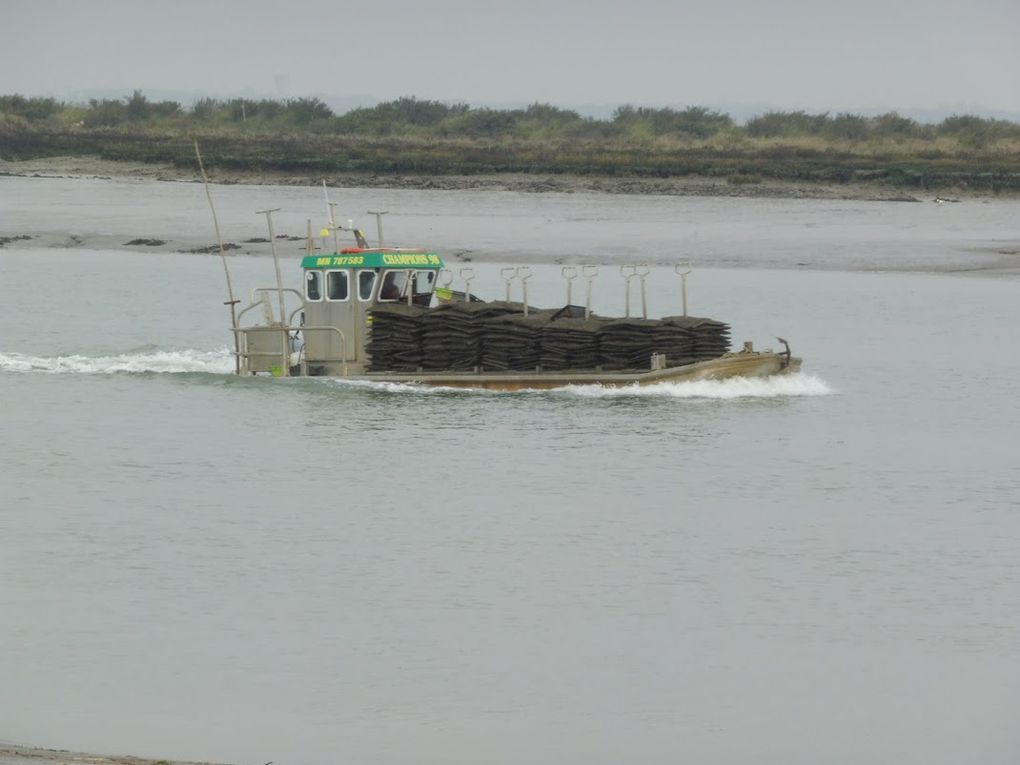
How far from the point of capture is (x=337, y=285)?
3209cm

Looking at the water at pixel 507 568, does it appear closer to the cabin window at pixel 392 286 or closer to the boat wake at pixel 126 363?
the boat wake at pixel 126 363

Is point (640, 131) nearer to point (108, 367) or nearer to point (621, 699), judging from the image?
point (108, 367)

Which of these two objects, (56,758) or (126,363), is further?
(126,363)

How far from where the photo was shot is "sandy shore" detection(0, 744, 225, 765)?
11812 mm

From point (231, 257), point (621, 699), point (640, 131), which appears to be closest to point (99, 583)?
point (621, 699)

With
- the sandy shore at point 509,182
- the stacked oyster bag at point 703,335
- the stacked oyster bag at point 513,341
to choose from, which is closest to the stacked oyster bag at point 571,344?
the stacked oyster bag at point 513,341

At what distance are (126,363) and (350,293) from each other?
618 cm

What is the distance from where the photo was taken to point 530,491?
2356 cm

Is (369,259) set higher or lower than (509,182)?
lower

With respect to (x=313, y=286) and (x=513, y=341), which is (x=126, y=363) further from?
(x=513, y=341)

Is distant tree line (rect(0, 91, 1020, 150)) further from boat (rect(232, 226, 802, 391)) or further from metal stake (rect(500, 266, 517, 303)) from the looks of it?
boat (rect(232, 226, 802, 391))

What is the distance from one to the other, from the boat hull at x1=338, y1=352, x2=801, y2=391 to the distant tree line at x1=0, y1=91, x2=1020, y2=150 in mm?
61991

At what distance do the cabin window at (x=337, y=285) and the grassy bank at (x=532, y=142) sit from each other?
1757 inches

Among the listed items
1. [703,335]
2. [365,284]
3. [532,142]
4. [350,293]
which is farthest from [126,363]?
[532,142]
